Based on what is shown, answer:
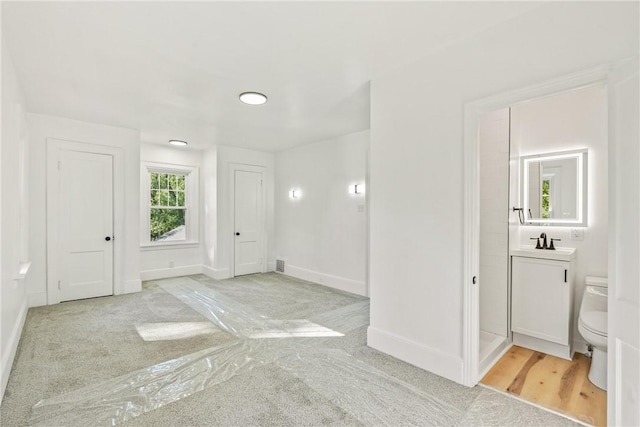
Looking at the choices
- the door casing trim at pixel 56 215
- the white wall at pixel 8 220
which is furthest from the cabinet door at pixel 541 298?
the door casing trim at pixel 56 215

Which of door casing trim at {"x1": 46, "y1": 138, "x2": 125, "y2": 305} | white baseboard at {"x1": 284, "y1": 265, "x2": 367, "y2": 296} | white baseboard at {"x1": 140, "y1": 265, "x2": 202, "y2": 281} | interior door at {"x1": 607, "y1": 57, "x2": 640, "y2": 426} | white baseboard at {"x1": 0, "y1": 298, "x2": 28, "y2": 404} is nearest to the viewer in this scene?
interior door at {"x1": 607, "y1": 57, "x2": 640, "y2": 426}

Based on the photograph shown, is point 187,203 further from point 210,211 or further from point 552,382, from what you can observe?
point 552,382

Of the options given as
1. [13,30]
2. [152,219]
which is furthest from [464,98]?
[152,219]

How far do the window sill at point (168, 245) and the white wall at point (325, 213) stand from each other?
67.0 inches

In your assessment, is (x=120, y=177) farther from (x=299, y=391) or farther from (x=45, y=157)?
(x=299, y=391)

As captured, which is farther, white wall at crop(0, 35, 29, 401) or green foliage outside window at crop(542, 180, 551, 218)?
green foliage outside window at crop(542, 180, 551, 218)

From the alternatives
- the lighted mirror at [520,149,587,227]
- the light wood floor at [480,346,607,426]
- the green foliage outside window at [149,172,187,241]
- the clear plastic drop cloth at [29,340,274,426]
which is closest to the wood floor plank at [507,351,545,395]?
the light wood floor at [480,346,607,426]

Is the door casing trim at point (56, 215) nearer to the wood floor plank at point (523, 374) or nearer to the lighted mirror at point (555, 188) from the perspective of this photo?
the wood floor plank at point (523, 374)

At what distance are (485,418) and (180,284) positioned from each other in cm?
480

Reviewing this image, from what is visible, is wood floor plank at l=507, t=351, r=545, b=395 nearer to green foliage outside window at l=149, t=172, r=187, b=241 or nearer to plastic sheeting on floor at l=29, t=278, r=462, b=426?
plastic sheeting on floor at l=29, t=278, r=462, b=426

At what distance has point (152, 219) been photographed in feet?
18.8

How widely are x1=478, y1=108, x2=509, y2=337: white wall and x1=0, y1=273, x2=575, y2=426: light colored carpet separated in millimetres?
1049

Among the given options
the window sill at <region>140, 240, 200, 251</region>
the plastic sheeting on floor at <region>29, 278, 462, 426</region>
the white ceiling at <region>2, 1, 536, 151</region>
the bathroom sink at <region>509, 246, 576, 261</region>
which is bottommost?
the plastic sheeting on floor at <region>29, 278, 462, 426</region>

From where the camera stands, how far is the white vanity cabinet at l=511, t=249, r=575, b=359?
2658 mm
